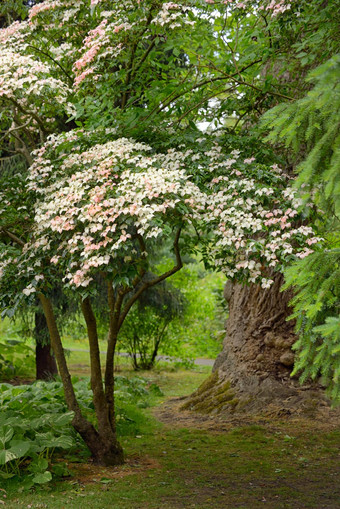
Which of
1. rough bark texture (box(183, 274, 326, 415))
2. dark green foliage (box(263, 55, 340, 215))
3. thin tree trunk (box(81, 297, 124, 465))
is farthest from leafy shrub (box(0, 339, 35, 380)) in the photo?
dark green foliage (box(263, 55, 340, 215))

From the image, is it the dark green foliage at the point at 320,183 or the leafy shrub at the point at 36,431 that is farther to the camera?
the leafy shrub at the point at 36,431

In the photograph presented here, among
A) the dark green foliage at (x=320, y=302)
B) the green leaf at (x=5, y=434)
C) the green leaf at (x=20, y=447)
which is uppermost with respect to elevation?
the dark green foliage at (x=320, y=302)

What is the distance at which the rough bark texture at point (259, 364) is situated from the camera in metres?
6.73

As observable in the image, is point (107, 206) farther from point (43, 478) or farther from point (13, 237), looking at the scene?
point (43, 478)

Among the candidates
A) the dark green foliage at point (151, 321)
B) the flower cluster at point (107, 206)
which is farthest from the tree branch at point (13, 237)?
the dark green foliage at point (151, 321)

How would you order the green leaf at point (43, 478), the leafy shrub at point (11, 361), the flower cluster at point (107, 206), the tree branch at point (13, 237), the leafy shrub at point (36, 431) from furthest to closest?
the leafy shrub at point (11, 361) < the tree branch at point (13, 237) < the leafy shrub at point (36, 431) < the green leaf at point (43, 478) < the flower cluster at point (107, 206)

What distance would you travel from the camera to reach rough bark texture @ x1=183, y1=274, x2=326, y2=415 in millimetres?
6727

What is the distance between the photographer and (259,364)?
6.99 metres

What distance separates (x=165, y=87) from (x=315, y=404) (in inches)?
162

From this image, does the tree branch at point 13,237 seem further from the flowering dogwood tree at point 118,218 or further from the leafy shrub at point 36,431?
the leafy shrub at point 36,431

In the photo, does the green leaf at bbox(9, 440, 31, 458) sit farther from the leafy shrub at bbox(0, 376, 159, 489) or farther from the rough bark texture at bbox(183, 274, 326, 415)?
the rough bark texture at bbox(183, 274, 326, 415)

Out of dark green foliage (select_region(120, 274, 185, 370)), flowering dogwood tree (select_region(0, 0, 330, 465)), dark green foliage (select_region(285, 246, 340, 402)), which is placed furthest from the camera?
dark green foliage (select_region(120, 274, 185, 370))

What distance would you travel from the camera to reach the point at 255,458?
5.34 metres

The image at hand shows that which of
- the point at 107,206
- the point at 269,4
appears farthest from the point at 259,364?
the point at 269,4
